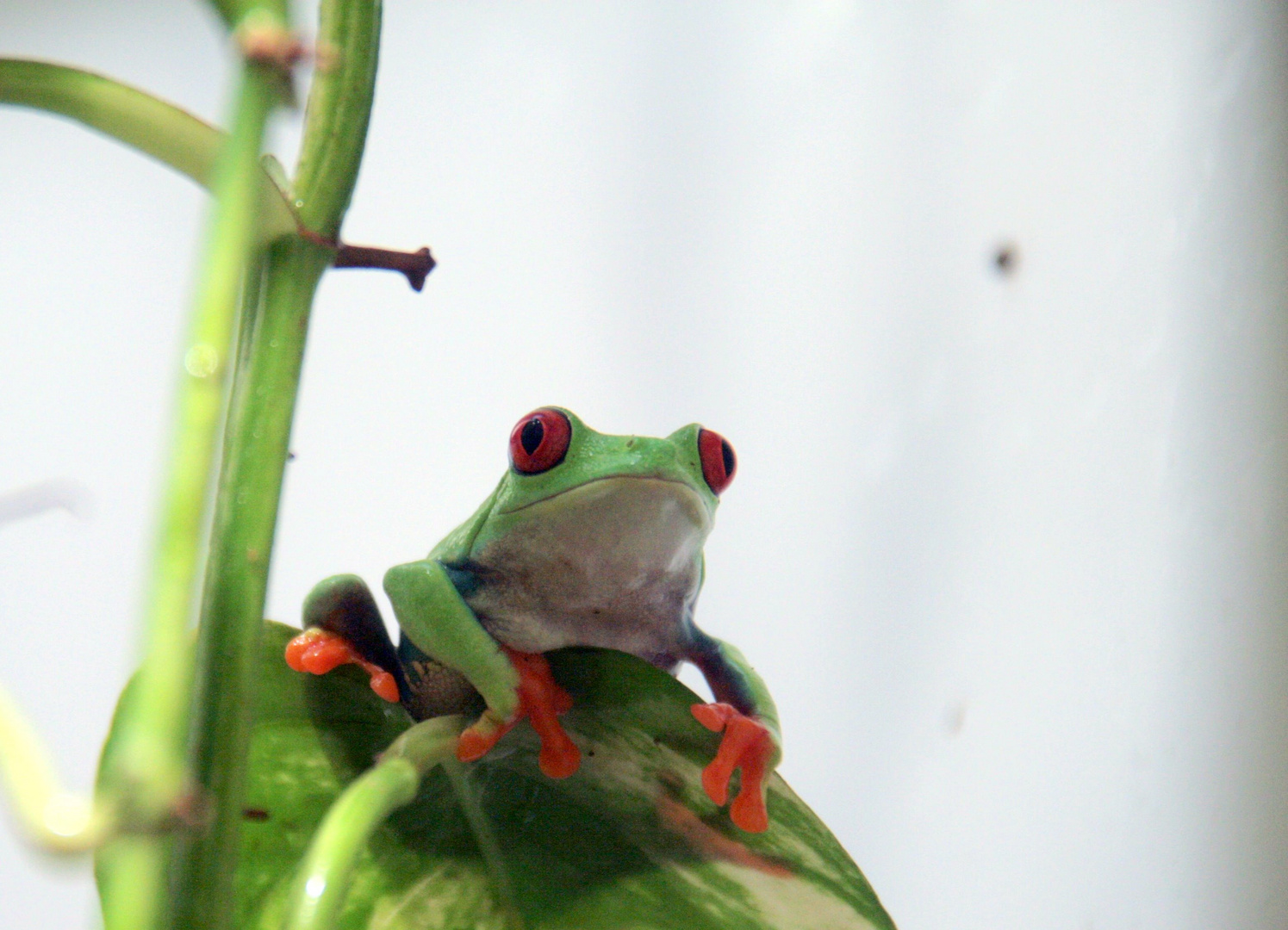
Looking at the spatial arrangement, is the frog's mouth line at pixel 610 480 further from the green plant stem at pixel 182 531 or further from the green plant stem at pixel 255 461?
the green plant stem at pixel 182 531

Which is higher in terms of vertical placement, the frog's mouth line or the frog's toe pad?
the frog's mouth line

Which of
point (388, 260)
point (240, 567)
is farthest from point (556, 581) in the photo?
point (240, 567)

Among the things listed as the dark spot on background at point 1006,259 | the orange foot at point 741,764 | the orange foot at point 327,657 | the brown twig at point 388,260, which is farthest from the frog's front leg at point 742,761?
the dark spot on background at point 1006,259

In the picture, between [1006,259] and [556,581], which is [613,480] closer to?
[556,581]

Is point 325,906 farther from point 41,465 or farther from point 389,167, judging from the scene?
point 389,167

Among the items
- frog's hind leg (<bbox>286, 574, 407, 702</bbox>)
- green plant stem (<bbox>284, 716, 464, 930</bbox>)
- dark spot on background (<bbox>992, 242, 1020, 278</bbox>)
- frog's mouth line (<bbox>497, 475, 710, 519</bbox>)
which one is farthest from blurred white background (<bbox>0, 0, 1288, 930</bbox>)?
green plant stem (<bbox>284, 716, 464, 930</bbox>)

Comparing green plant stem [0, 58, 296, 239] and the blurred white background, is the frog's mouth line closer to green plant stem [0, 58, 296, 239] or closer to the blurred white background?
green plant stem [0, 58, 296, 239]
